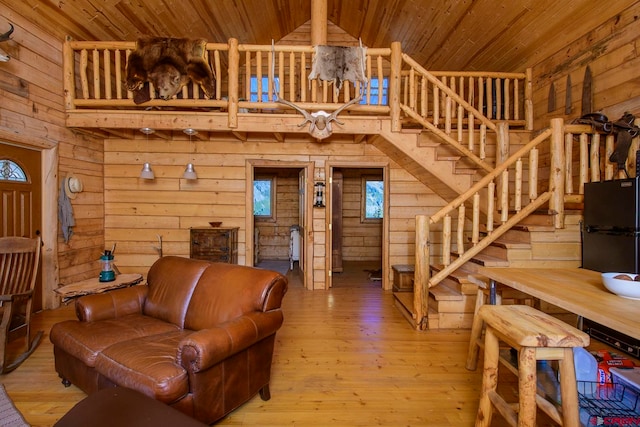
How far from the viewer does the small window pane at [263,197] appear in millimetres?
7953

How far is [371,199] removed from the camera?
804 centimetres

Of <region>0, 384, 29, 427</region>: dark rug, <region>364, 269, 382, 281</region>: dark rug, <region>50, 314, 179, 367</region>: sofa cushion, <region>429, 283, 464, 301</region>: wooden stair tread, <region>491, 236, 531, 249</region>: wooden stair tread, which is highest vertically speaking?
<region>491, 236, 531, 249</region>: wooden stair tread

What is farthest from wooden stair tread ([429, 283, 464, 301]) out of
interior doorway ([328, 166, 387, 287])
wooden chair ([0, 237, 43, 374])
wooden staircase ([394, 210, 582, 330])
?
interior doorway ([328, 166, 387, 287])

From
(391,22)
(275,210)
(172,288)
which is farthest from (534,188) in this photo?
(275,210)

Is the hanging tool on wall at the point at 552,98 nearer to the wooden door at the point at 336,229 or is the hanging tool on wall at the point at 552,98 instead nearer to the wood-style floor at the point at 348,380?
the wood-style floor at the point at 348,380

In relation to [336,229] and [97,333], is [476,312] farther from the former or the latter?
[336,229]

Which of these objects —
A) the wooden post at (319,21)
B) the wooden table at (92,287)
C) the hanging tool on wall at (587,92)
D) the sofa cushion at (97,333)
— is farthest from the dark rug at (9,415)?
the hanging tool on wall at (587,92)

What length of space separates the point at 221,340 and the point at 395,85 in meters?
3.35

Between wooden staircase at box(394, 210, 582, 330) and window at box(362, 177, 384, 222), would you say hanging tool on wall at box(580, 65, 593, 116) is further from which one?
window at box(362, 177, 384, 222)

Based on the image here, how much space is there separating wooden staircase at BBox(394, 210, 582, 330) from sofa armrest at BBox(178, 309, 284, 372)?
207 centimetres

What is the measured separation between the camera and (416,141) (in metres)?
3.91

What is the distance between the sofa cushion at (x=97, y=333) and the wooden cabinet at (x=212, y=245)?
2.20 meters

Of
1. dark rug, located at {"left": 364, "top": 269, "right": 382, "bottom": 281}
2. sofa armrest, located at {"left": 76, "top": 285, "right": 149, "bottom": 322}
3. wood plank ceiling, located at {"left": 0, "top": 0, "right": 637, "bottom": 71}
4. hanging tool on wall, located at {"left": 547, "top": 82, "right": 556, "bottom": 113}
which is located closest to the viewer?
sofa armrest, located at {"left": 76, "top": 285, "right": 149, "bottom": 322}

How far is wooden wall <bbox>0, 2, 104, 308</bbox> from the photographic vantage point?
3.20 m
